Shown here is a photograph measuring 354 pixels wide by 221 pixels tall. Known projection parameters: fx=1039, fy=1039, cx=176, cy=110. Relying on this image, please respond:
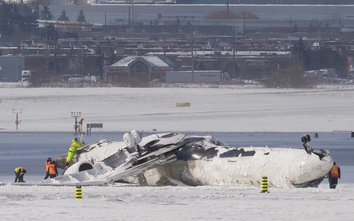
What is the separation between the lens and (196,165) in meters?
33.8

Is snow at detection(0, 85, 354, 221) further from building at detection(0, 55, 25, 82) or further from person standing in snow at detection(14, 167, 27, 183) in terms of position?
building at detection(0, 55, 25, 82)

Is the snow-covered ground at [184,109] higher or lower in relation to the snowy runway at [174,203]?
lower

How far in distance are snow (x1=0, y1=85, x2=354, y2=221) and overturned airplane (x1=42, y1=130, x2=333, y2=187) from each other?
484 mm

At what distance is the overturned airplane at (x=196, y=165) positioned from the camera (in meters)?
31.4

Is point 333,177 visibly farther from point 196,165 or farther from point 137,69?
point 137,69

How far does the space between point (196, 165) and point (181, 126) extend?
3257 centimetres

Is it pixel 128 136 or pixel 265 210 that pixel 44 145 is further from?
pixel 265 210

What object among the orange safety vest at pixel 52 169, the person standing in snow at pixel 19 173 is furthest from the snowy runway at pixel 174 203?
the orange safety vest at pixel 52 169

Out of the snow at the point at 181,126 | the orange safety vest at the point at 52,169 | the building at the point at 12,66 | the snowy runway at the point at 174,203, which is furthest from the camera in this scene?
the building at the point at 12,66

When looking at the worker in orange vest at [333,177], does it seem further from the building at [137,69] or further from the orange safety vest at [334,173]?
the building at [137,69]

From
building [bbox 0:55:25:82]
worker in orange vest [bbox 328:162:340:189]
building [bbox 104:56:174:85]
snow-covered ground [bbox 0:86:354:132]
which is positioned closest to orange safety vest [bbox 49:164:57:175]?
worker in orange vest [bbox 328:162:340:189]

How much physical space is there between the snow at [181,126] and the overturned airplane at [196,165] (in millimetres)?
484

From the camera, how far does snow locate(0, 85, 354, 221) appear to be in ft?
87.6

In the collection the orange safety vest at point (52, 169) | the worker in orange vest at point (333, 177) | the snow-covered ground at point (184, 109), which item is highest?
the worker in orange vest at point (333, 177)
